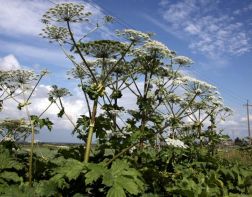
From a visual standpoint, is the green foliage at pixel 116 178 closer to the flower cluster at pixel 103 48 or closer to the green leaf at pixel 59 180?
the green leaf at pixel 59 180

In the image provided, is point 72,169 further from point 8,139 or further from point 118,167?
point 8,139

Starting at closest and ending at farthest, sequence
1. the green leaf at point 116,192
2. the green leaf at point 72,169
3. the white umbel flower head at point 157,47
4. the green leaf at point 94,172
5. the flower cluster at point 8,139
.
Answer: the green leaf at point 116,192 → the green leaf at point 94,172 → the green leaf at point 72,169 → the flower cluster at point 8,139 → the white umbel flower head at point 157,47

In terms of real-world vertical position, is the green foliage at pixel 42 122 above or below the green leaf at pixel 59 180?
above

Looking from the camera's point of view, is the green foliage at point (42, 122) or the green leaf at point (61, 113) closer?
the green foliage at point (42, 122)

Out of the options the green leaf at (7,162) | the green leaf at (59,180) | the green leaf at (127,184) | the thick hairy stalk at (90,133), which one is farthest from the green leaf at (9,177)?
the green leaf at (127,184)

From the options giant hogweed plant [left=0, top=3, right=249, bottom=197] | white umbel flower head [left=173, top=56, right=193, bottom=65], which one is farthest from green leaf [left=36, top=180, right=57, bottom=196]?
white umbel flower head [left=173, top=56, right=193, bottom=65]

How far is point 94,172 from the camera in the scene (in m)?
6.32

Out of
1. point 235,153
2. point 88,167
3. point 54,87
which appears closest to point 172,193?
point 88,167

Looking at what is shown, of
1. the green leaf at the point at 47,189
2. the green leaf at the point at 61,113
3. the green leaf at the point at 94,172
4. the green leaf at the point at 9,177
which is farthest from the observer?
the green leaf at the point at 61,113

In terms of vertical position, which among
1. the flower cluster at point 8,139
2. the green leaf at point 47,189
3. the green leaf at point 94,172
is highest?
the flower cluster at point 8,139

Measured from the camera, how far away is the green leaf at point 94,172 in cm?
621

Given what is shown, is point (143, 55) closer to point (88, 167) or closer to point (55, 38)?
point (55, 38)

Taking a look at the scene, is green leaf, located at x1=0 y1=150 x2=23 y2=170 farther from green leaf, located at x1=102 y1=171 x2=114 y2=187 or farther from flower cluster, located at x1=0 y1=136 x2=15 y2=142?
green leaf, located at x1=102 y1=171 x2=114 y2=187

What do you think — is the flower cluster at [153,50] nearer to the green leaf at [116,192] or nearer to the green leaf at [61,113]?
the green leaf at [61,113]
